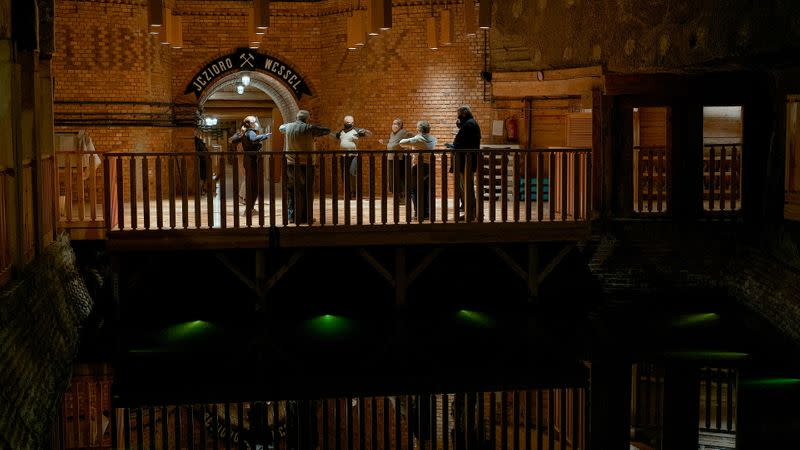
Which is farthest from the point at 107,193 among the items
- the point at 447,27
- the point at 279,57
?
the point at 279,57

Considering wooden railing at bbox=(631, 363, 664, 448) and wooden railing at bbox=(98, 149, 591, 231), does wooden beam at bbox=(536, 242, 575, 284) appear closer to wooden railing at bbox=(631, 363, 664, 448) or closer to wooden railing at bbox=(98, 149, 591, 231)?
wooden railing at bbox=(98, 149, 591, 231)

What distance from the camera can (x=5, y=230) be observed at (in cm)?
984

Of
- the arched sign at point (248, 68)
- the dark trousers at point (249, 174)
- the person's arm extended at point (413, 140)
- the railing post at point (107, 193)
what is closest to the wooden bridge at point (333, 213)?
the railing post at point (107, 193)

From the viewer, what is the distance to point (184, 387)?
35.0 ft

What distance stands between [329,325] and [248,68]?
799 cm

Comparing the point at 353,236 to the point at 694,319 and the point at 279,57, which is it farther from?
the point at 279,57

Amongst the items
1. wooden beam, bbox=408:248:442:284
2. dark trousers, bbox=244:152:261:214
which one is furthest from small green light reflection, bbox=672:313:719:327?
dark trousers, bbox=244:152:261:214

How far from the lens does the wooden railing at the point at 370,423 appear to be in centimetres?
945

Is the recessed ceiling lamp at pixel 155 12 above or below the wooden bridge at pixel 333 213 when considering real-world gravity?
above

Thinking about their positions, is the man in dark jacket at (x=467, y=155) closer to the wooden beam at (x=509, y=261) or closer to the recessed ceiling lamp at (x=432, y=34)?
the wooden beam at (x=509, y=261)

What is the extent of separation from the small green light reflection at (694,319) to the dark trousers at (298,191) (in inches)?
182

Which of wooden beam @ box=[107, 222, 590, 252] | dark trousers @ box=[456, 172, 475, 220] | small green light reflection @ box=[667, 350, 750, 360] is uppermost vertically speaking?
dark trousers @ box=[456, 172, 475, 220]

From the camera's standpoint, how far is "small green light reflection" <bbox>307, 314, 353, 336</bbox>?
12984 millimetres

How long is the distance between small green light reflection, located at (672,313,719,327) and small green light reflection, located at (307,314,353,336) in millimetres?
3857
